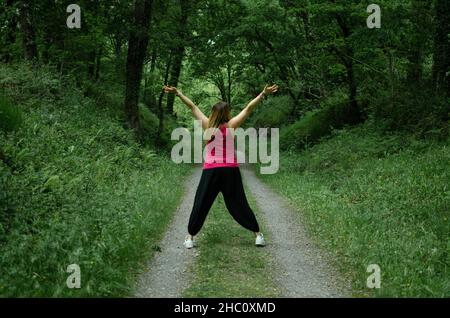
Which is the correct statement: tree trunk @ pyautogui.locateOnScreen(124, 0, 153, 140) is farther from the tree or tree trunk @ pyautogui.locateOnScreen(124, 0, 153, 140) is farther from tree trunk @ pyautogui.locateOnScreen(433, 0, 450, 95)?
tree trunk @ pyautogui.locateOnScreen(433, 0, 450, 95)

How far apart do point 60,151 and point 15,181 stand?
4025 millimetres

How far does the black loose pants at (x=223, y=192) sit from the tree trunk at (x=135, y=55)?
12.8 metres

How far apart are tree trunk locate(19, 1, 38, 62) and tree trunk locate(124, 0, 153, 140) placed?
3.69 metres

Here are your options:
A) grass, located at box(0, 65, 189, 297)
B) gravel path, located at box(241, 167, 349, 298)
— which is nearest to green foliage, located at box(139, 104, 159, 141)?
grass, located at box(0, 65, 189, 297)

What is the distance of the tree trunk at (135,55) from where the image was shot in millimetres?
19844

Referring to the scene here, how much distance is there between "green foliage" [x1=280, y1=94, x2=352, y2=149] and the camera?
75.6 ft

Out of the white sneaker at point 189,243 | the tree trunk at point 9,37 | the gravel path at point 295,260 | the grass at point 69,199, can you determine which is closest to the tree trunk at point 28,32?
the tree trunk at point 9,37

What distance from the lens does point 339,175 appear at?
15.0 metres

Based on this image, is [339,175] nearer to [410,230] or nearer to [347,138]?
[347,138]

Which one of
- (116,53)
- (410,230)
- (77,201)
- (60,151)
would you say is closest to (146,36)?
(116,53)

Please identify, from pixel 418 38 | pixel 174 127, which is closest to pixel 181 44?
pixel 174 127

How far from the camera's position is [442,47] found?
16156 mm

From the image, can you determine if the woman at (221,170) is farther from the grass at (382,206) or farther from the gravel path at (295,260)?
the grass at (382,206)

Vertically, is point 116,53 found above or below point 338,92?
above
